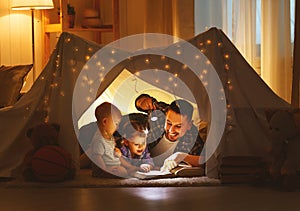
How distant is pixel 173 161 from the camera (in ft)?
12.6

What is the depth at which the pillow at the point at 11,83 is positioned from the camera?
4426 mm

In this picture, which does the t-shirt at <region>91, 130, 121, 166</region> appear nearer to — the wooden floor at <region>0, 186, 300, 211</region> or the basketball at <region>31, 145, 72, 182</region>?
the basketball at <region>31, 145, 72, 182</region>

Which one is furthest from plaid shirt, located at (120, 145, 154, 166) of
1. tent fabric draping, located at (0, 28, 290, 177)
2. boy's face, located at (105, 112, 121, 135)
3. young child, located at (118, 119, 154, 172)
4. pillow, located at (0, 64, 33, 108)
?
pillow, located at (0, 64, 33, 108)

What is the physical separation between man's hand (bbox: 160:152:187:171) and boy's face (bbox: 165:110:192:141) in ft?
0.44

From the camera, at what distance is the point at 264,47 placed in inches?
176

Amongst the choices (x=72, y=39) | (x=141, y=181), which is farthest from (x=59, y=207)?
(x=72, y=39)

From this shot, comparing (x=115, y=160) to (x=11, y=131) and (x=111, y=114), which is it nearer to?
(x=111, y=114)

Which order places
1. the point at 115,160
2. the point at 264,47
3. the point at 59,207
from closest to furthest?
the point at 59,207 → the point at 115,160 → the point at 264,47

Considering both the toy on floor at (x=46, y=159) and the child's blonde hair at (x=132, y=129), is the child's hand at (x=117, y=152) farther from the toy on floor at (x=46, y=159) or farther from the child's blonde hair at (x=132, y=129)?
the toy on floor at (x=46, y=159)

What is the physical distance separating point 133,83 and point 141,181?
0.78m

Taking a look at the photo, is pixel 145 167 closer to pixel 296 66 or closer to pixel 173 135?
pixel 173 135

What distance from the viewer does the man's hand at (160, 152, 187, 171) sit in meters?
3.82

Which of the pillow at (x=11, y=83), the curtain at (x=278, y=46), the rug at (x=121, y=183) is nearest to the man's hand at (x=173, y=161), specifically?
the rug at (x=121, y=183)

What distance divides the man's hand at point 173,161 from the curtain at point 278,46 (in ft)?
3.18
